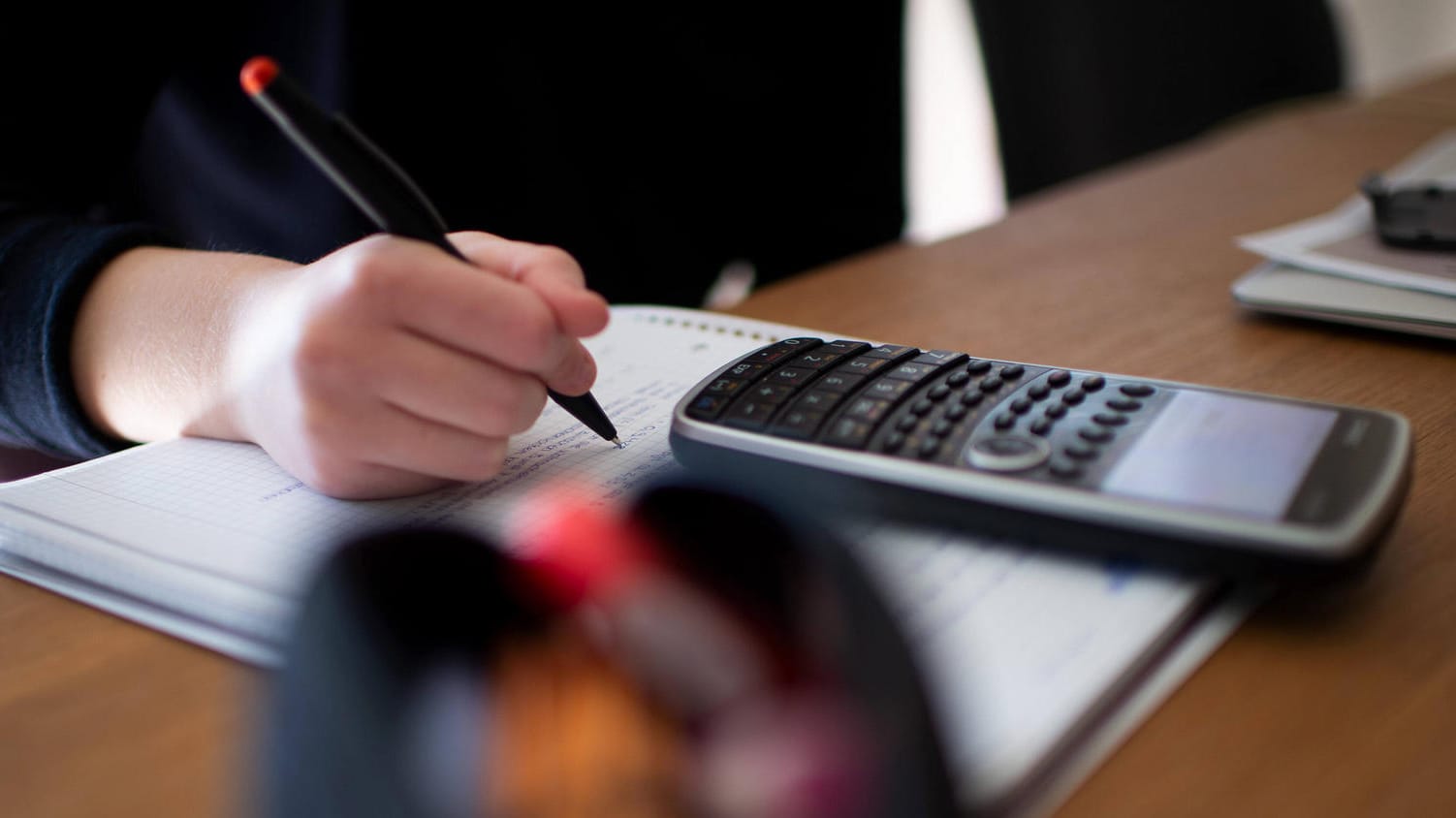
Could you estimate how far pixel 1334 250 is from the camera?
0.46 m

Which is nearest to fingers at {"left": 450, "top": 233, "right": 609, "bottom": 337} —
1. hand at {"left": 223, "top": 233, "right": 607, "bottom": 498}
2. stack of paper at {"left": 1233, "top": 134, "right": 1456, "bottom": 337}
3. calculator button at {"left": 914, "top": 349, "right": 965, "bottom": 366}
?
hand at {"left": 223, "top": 233, "right": 607, "bottom": 498}

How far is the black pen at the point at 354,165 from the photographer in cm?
29

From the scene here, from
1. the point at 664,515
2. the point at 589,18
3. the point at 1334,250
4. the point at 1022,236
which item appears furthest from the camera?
the point at 589,18

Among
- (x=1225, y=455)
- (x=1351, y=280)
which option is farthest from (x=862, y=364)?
(x=1351, y=280)

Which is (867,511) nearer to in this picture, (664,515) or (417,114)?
(664,515)

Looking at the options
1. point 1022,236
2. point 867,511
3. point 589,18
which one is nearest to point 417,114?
point 589,18

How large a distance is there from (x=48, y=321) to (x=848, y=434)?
0.31m

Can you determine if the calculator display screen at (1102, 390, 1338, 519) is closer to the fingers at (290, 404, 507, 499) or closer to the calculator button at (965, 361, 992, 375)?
the calculator button at (965, 361, 992, 375)

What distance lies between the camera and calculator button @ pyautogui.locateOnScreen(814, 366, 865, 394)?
329 millimetres

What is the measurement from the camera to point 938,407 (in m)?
0.32

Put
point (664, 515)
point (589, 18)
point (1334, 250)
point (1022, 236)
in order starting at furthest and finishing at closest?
point (589, 18) < point (1022, 236) < point (1334, 250) < point (664, 515)

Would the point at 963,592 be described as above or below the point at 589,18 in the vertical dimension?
below

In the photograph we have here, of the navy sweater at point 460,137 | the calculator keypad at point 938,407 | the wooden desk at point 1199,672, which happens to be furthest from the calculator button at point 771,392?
the navy sweater at point 460,137

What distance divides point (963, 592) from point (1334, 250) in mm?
312
